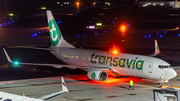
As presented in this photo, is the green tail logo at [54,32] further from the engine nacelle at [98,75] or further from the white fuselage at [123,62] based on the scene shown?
the engine nacelle at [98,75]

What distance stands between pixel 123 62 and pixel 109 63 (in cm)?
237

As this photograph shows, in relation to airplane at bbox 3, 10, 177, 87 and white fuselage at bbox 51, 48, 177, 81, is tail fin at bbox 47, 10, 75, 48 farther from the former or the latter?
white fuselage at bbox 51, 48, 177, 81

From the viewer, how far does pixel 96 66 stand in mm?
43500

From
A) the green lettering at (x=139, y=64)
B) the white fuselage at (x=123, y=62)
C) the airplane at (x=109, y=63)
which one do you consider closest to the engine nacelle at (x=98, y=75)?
the airplane at (x=109, y=63)

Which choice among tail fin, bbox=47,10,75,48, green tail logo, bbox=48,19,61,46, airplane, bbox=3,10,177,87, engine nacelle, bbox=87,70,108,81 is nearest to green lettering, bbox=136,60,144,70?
airplane, bbox=3,10,177,87

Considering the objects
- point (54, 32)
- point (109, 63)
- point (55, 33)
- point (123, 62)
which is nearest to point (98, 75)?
point (109, 63)

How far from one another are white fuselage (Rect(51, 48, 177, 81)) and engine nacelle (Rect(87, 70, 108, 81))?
194 centimetres

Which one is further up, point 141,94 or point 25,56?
point 25,56

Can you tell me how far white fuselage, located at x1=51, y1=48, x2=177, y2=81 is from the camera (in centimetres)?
3703

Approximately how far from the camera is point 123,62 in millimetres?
39906

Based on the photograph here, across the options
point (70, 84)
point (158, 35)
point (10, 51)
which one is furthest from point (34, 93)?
point (158, 35)

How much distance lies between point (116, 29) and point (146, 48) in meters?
29.0

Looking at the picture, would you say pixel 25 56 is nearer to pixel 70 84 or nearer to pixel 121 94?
pixel 70 84

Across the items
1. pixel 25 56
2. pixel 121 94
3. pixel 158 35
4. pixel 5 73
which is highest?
pixel 158 35
